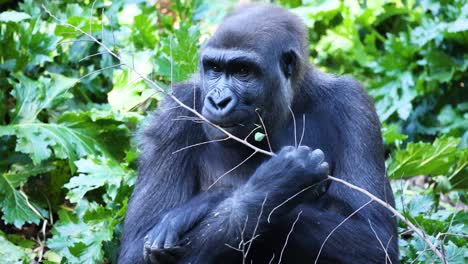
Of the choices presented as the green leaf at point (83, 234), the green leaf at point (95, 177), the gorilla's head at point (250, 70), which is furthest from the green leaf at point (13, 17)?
the gorilla's head at point (250, 70)

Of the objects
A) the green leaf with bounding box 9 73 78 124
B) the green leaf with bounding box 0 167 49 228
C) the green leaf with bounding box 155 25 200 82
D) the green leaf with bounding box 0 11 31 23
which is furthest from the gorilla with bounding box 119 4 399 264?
the green leaf with bounding box 0 11 31 23

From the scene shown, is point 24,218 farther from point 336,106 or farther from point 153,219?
point 336,106

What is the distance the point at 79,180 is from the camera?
697 cm

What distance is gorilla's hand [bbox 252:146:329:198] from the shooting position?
5.35 m

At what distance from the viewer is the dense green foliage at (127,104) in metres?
6.98

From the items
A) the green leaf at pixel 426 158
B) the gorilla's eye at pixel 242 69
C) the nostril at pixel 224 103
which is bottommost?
the green leaf at pixel 426 158

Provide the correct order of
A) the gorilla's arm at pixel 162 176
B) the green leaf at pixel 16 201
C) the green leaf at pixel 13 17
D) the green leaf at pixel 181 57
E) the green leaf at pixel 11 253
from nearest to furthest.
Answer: the gorilla's arm at pixel 162 176, the green leaf at pixel 11 253, the green leaf at pixel 16 201, the green leaf at pixel 181 57, the green leaf at pixel 13 17

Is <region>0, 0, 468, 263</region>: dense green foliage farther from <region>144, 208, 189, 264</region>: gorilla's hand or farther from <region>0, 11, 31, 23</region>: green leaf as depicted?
<region>144, 208, 189, 264</region>: gorilla's hand

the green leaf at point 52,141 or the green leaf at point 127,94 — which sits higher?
the green leaf at point 127,94

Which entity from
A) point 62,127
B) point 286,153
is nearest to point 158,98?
point 62,127

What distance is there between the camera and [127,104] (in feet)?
25.7

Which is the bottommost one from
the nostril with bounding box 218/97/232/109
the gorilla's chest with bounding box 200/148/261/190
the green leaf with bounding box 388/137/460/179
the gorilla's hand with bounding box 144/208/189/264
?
the green leaf with bounding box 388/137/460/179

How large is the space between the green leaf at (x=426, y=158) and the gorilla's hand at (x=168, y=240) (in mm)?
2462

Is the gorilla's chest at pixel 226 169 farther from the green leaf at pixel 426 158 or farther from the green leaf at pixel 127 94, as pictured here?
the green leaf at pixel 426 158
